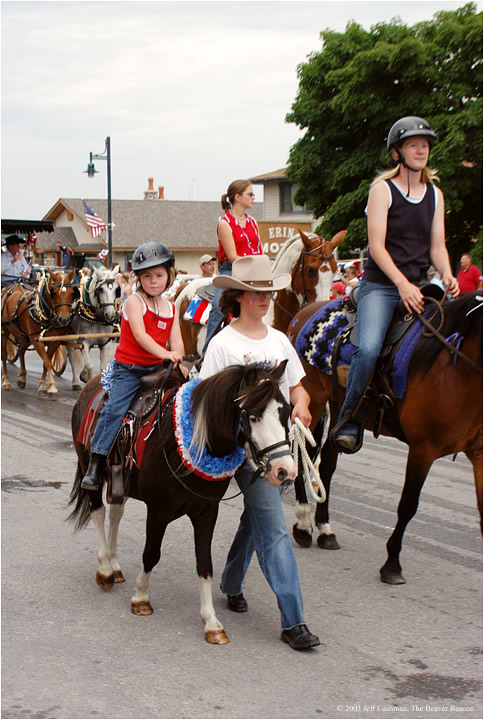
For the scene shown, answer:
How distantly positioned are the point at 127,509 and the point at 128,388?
2396 millimetres

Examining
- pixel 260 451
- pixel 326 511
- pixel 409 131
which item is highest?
pixel 409 131

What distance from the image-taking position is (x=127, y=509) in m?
7.25

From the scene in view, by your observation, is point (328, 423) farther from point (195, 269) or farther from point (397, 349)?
point (195, 269)

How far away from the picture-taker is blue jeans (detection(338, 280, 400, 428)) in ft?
18.1

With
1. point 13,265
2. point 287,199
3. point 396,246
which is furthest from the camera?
point 287,199

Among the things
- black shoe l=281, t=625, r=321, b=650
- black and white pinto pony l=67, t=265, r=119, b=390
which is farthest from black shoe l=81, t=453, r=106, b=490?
black and white pinto pony l=67, t=265, r=119, b=390

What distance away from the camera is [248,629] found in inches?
188

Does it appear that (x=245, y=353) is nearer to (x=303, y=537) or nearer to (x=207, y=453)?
(x=207, y=453)

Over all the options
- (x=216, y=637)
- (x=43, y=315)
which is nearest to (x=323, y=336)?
(x=216, y=637)

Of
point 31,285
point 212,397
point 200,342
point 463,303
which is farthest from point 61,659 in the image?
point 31,285

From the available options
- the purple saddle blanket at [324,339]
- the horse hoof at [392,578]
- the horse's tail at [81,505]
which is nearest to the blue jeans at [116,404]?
the horse's tail at [81,505]

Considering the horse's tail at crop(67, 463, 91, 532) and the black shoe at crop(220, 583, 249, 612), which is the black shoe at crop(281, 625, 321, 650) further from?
the horse's tail at crop(67, 463, 91, 532)

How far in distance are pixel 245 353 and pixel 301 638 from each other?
160 cm

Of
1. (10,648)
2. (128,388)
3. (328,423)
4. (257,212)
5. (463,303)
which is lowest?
(10,648)
